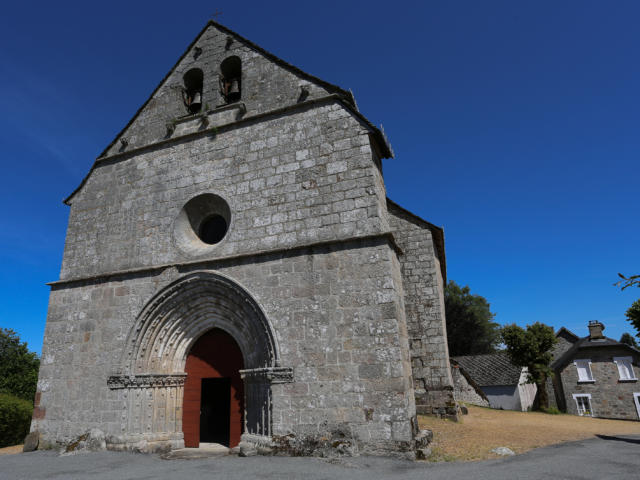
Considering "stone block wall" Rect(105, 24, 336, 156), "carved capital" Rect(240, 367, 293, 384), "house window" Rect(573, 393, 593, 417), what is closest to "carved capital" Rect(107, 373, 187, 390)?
"carved capital" Rect(240, 367, 293, 384)

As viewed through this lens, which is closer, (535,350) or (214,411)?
(214,411)

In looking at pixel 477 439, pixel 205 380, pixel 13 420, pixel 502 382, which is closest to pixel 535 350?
pixel 502 382

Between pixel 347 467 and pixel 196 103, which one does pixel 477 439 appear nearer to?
pixel 347 467

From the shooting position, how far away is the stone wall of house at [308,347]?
5.90 meters

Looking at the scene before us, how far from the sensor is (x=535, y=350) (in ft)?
62.4

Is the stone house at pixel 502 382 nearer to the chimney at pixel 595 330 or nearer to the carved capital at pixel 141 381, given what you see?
the chimney at pixel 595 330

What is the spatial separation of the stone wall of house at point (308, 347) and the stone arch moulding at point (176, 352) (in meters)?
0.15

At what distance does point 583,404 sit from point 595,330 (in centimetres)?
417

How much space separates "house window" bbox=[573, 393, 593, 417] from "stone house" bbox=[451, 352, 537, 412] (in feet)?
8.38

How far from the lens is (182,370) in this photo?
7996mm

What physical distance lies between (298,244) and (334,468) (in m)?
3.58

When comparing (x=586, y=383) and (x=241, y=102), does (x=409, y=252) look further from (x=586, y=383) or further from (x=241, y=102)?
(x=586, y=383)

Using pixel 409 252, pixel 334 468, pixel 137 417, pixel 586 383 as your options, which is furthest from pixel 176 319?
pixel 586 383

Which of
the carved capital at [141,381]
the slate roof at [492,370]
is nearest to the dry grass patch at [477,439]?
the carved capital at [141,381]
